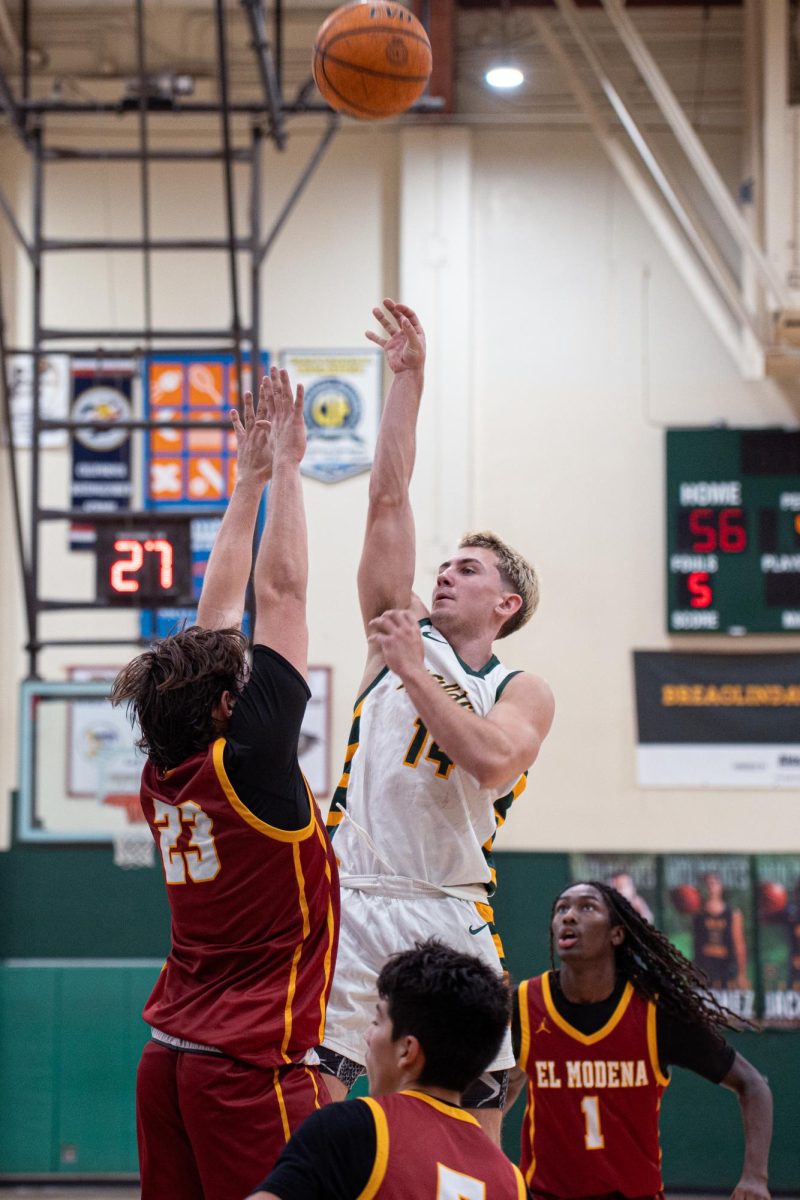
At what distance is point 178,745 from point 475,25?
7926mm

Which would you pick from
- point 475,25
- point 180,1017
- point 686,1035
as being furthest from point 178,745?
point 475,25

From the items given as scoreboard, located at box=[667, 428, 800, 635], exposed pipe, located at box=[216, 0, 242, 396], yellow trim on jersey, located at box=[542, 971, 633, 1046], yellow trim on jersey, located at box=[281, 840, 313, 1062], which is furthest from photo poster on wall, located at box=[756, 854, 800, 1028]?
yellow trim on jersey, located at box=[281, 840, 313, 1062]

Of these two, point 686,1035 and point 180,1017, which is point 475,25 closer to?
point 686,1035

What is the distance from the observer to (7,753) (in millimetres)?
9484

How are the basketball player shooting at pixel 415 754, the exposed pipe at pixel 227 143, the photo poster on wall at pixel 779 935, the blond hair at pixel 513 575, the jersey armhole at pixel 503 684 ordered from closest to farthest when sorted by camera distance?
1. the basketball player shooting at pixel 415 754
2. the jersey armhole at pixel 503 684
3. the blond hair at pixel 513 575
4. the exposed pipe at pixel 227 143
5. the photo poster on wall at pixel 779 935

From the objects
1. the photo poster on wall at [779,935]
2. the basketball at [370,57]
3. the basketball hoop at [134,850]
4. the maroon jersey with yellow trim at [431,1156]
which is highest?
the basketball at [370,57]

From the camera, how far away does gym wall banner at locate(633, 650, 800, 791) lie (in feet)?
30.6

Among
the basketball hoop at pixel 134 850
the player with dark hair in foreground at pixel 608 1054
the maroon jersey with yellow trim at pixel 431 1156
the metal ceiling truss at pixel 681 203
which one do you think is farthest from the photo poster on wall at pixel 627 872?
the maroon jersey with yellow trim at pixel 431 1156

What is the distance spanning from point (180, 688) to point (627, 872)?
6501 millimetres

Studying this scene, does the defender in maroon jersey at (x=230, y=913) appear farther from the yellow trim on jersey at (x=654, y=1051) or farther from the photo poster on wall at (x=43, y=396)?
the photo poster on wall at (x=43, y=396)

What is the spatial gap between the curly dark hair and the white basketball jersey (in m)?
0.77

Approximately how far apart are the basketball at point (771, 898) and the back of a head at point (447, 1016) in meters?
6.85

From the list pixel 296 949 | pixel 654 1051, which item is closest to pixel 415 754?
pixel 296 949

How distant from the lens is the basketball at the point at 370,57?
533 cm
